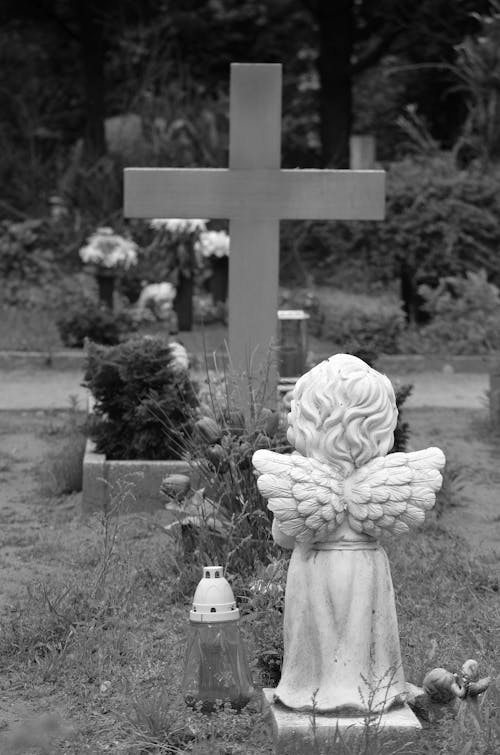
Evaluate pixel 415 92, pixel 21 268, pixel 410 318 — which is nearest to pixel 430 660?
pixel 410 318

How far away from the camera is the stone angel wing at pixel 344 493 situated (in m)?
3.58

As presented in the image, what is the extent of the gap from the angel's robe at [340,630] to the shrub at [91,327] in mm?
7829

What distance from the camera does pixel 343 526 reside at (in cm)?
366

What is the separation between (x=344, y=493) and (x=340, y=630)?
1.24ft

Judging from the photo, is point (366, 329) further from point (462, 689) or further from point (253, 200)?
point (462, 689)

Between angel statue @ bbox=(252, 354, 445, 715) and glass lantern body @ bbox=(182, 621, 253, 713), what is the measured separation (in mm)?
219

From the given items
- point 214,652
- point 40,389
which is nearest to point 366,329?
point 40,389

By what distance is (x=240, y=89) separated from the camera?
738 centimetres

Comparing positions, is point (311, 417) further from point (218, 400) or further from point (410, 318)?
point (410, 318)

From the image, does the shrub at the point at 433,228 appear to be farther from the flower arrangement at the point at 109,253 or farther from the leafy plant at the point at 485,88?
the flower arrangement at the point at 109,253

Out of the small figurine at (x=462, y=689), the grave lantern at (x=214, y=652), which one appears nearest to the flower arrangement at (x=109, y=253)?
the grave lantern at (x=214, y=652)

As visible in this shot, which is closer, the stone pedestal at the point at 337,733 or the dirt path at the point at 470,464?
the stone pedestal at the point at 337,733

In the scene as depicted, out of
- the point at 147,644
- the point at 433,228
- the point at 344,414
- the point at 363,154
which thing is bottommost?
the point at 147,644

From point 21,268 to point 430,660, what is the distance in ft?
41.5
